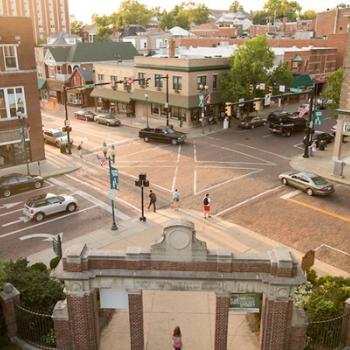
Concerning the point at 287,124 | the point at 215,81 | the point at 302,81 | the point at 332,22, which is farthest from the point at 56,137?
the point at 332,22

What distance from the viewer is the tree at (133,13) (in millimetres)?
170375

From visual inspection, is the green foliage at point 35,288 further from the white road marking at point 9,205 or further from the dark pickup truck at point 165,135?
the dark pickup truck at point 165,135

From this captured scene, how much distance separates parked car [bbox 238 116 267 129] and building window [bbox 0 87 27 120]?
25174mm

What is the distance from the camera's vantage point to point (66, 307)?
13.1 metres

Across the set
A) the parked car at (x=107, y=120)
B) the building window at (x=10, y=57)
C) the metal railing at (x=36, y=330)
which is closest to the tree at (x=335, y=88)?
the parked car at (x=107, y=120)

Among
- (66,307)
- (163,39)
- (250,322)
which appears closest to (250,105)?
(250,322)

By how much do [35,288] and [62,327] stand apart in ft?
8.46

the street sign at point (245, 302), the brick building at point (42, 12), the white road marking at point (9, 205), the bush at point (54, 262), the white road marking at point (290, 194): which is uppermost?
the brick building at point (42, 12)

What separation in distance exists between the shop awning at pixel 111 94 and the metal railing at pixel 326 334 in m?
45.9

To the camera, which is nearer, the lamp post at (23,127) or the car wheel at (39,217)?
the car wheel at (39,217)

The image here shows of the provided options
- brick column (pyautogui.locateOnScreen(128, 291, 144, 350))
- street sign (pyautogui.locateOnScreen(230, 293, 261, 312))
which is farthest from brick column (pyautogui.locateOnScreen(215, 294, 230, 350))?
brick column (pyautogui.locateOnScreen(128, 291, 144, 350))

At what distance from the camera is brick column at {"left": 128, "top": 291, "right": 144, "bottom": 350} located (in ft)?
41.8

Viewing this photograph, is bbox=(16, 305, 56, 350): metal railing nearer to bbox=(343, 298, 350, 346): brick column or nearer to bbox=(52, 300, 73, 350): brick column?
bbox=(52, 300, 73, 350): brick column

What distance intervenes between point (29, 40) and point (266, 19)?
17832 centimetres
